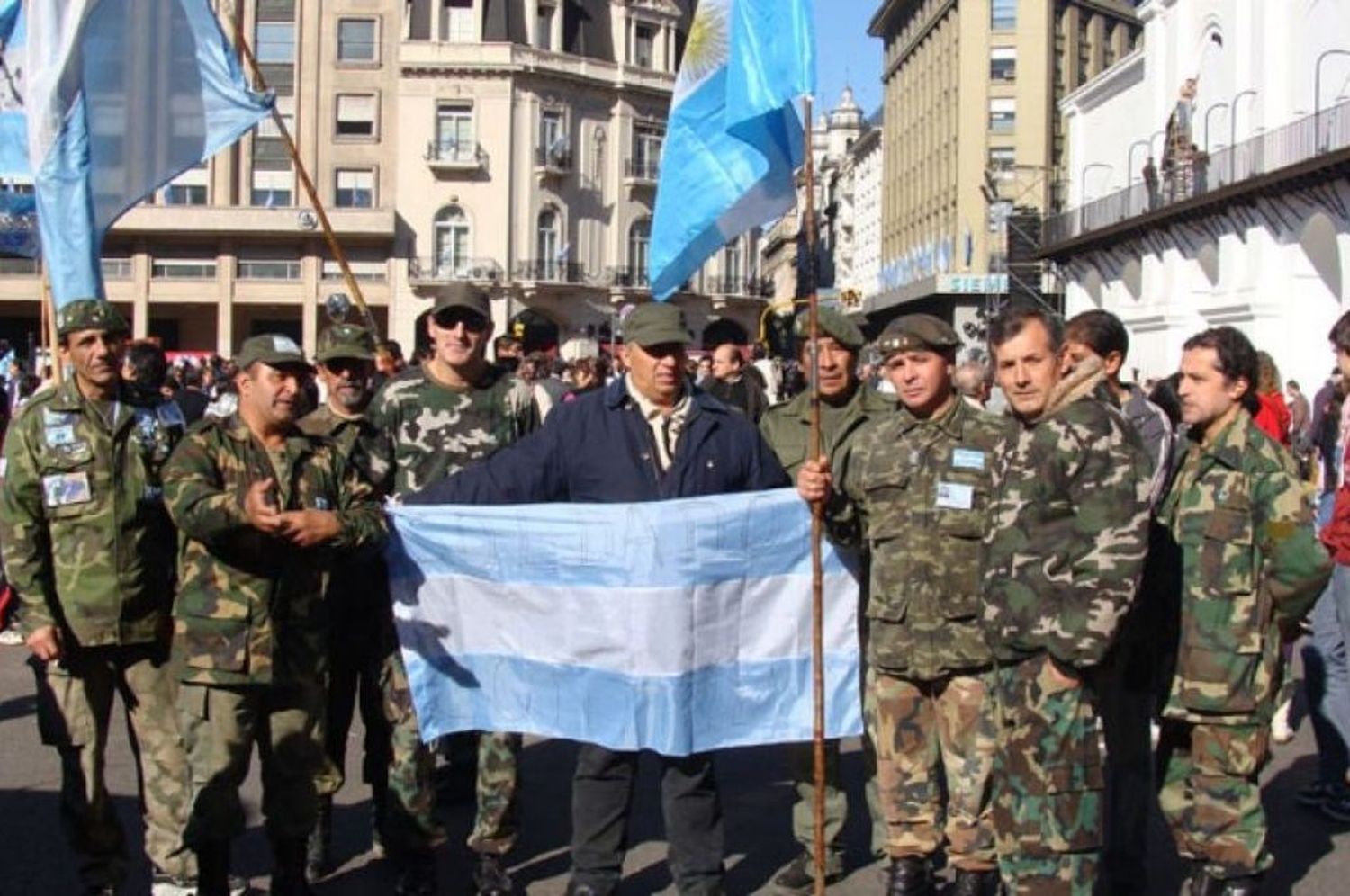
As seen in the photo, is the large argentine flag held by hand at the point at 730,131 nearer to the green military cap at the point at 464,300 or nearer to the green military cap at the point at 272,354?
the green military cap at the point at 464,300

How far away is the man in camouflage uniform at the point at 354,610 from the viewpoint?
6340 mm

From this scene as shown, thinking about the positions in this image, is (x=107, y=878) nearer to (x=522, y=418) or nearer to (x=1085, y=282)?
(x=522, y=418)

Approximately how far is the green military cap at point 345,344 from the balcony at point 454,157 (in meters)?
56.6

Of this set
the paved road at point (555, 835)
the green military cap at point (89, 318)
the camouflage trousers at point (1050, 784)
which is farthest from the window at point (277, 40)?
the camouflage trousers at point (1050, 784)

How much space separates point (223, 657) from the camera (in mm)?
5363

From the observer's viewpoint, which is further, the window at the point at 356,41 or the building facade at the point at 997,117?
the building facade at the point at 997,117

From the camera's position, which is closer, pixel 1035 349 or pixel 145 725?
pixel 1035 349

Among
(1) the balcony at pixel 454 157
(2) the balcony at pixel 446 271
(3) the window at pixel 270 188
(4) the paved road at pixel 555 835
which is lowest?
(4) the paved road at pixel 555 835

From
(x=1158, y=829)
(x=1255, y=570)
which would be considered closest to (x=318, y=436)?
(x=1255, y=570)

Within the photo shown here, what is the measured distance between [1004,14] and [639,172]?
55.3 feet

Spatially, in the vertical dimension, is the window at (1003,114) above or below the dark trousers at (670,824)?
above

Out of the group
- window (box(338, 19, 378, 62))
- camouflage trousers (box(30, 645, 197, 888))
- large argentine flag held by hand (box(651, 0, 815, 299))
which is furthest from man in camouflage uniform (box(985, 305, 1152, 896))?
window (box(338, 19, 378, 62))

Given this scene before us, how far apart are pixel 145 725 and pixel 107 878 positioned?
574mm

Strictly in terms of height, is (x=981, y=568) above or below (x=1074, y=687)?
above
